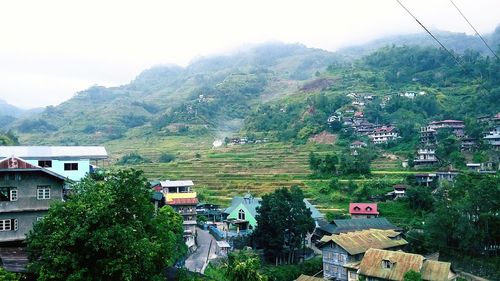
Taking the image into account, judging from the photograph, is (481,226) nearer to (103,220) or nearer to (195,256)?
(195,256)

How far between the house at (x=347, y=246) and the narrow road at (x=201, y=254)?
8.18 meters

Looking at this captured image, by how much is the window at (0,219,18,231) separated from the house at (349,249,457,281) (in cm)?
1903

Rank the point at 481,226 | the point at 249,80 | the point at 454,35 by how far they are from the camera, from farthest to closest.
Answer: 1. the point at 454,35
2. the point at 249,80
3. the point at 481,226

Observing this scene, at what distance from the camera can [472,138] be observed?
5369 cm

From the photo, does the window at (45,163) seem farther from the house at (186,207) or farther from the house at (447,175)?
the house at (447,175)

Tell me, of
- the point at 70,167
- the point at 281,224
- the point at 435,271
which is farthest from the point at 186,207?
the point at 435,271

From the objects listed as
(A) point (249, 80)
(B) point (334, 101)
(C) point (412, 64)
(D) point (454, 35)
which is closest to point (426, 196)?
(B) point (334, 101)

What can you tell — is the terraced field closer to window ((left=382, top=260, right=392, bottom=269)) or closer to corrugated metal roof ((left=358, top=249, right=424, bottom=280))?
corrugated metal roof ((left=358, top=249, right=424, bottom=280))

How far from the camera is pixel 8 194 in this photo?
1727cm

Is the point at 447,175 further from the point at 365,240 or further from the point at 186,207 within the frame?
the point at 186,207

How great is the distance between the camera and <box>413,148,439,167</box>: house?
168 ft

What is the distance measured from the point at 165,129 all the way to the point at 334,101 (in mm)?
39629

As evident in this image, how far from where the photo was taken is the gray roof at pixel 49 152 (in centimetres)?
2202

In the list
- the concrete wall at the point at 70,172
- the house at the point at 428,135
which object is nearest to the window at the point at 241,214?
the concrete wall at the point at 70,172
